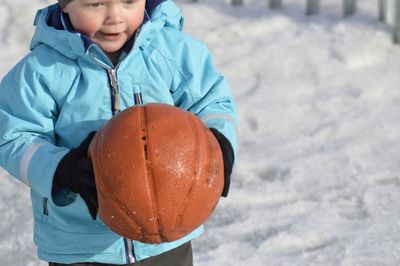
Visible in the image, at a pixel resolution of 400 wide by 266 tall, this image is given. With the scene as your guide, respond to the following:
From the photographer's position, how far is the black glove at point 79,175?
2.73 meters

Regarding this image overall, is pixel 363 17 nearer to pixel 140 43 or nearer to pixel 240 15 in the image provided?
pixel 240 15

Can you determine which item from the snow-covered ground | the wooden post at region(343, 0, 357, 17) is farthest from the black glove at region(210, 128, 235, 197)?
the wooden post at region(343, 0, 357, 17)

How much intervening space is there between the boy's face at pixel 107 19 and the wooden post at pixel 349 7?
434 centimetres

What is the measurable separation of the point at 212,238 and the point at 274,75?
225 cm

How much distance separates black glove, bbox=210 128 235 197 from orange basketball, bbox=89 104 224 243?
0.46 feet

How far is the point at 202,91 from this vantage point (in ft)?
10.4

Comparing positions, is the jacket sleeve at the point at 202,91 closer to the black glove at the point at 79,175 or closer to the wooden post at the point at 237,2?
the black glove at the point at 79,175

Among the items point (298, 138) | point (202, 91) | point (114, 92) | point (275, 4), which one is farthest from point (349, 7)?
point (114, 92)

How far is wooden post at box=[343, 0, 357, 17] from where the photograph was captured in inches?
281

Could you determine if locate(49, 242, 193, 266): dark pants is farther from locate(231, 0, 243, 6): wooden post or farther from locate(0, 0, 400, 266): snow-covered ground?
locate(231, 0, 243, 6): wooden post

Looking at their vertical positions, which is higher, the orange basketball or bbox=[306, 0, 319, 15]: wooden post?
the orange basketball

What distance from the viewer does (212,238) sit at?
450cm

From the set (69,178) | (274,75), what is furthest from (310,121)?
(69,178)

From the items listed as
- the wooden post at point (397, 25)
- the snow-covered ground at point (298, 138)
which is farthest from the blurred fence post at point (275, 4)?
the wooden post at point (397, 25)
